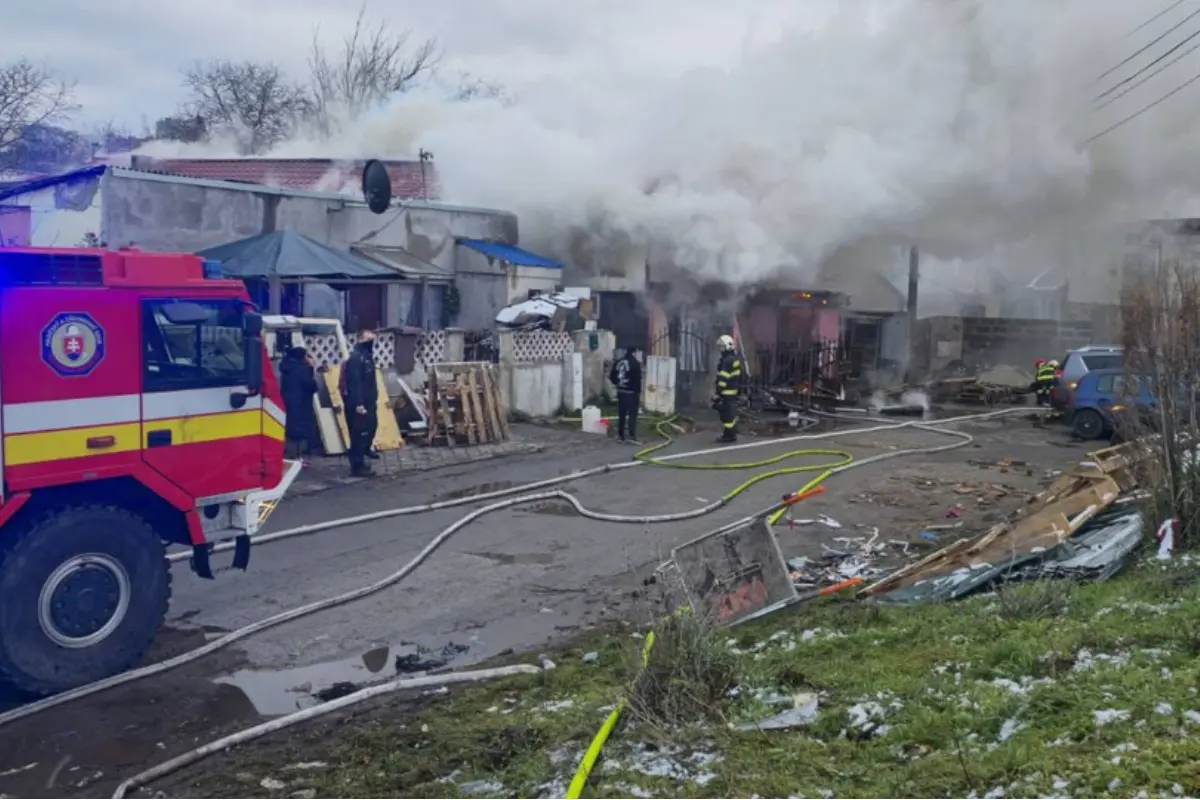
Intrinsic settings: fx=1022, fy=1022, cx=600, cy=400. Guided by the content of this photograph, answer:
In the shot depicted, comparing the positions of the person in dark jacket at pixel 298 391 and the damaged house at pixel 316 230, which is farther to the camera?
the damaged house at pixel 316 230

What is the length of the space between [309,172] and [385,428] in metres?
12.0

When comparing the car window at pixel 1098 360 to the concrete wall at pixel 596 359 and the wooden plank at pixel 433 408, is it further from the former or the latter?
the wooden plank at pixel 433 408

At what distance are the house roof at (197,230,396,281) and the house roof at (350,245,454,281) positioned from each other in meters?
2.74

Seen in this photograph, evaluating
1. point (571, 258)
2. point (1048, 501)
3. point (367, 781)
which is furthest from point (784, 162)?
point (367, 781)

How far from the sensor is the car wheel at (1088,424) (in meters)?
18.8

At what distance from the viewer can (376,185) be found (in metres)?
18.2

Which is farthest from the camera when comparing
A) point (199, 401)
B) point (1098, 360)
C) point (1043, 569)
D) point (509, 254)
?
point (509, 254)

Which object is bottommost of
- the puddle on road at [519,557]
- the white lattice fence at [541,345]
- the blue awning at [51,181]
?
the puddle on road at [519,557]

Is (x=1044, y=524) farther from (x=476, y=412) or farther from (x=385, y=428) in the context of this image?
(x=385, y=428)

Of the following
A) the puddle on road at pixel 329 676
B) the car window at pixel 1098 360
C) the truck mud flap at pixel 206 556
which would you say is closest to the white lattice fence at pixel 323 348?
the truck mud flap at pixel 206 556

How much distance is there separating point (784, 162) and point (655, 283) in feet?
12.6

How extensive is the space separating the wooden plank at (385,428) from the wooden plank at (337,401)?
0.61 meters

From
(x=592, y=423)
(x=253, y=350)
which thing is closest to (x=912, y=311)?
(x=592, y=423)

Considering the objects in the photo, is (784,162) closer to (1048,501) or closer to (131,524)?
(1048,501)
